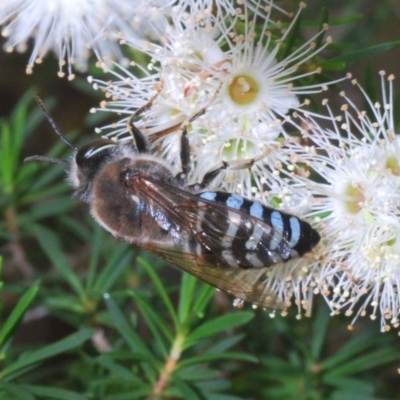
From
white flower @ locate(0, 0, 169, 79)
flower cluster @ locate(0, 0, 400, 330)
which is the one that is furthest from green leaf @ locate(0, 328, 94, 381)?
white flower @ locate(0, 0, 169, 79)

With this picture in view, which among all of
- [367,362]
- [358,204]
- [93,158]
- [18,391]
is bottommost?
[18,391]

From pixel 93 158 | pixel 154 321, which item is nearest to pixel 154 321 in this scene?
pixel 154 321

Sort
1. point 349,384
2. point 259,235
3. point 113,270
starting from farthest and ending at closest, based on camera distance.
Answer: point 113,270 → point 349,384 → point 259,235

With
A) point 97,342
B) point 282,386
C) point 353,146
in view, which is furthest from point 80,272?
point 353,146

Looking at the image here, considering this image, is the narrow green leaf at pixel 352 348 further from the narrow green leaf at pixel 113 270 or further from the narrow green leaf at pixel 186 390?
the narrow green leaf at pixel 113 270

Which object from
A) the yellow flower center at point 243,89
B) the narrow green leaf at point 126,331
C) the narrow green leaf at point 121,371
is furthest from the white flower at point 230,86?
the narrow green leaf at point 121,371

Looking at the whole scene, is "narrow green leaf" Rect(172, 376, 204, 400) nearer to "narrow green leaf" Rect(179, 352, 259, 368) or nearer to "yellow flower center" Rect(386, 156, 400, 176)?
"narrow green leaf" Rect(179, 352, 259, 368)

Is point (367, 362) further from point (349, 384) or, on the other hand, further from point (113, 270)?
point (113, 270)
